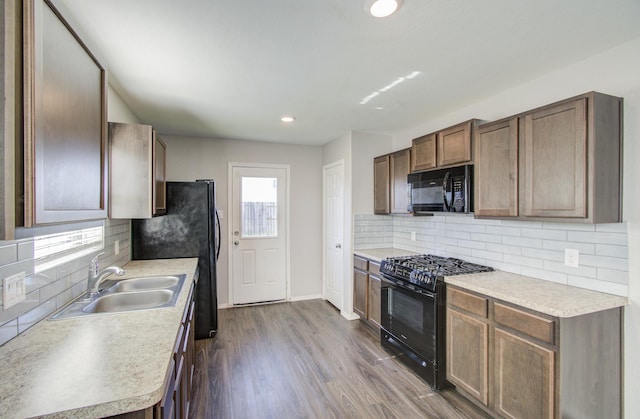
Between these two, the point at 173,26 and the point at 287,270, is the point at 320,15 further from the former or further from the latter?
the point at 287,270

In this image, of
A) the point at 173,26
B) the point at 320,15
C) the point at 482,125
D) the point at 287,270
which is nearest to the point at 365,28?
the point at 320,15

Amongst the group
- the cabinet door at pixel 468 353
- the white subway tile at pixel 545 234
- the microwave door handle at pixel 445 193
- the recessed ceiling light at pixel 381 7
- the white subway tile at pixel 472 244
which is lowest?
the cabinet door at pixel 468 353

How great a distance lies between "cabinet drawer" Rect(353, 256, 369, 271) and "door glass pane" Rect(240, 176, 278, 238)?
4.36ft

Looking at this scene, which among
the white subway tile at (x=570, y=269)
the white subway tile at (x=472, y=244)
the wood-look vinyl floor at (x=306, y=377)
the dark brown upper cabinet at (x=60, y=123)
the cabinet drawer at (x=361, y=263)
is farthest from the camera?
the cabinet drawer at (x=361, y=263)

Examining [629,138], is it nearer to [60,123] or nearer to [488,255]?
[488,255]

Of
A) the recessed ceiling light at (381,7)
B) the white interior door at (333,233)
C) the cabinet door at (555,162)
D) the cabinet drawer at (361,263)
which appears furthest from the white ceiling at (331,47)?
the cabinet drawer at (361,263)

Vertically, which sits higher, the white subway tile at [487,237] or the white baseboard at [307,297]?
the white subway tile at [487,237]

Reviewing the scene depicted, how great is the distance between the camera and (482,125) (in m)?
2.31

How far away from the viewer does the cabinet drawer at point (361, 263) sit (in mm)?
3438

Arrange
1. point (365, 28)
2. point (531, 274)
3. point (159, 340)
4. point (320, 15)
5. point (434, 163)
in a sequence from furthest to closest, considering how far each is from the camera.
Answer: point (434, 163), point (531, 274), point (365, 28), point (320, 15), point (159, 340)

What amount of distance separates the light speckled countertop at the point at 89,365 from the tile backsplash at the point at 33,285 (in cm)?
6

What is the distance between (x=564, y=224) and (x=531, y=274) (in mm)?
444

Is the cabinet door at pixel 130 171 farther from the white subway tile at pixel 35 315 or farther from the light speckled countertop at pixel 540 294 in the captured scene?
the light speckled countertop at pixel 540 294

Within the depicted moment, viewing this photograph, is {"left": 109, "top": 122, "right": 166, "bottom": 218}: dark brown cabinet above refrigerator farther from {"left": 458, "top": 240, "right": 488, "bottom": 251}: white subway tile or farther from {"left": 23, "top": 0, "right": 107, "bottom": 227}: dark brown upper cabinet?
{"left": 458, "top": 240, "right": 488, "bottom": 251}: white subway tile
